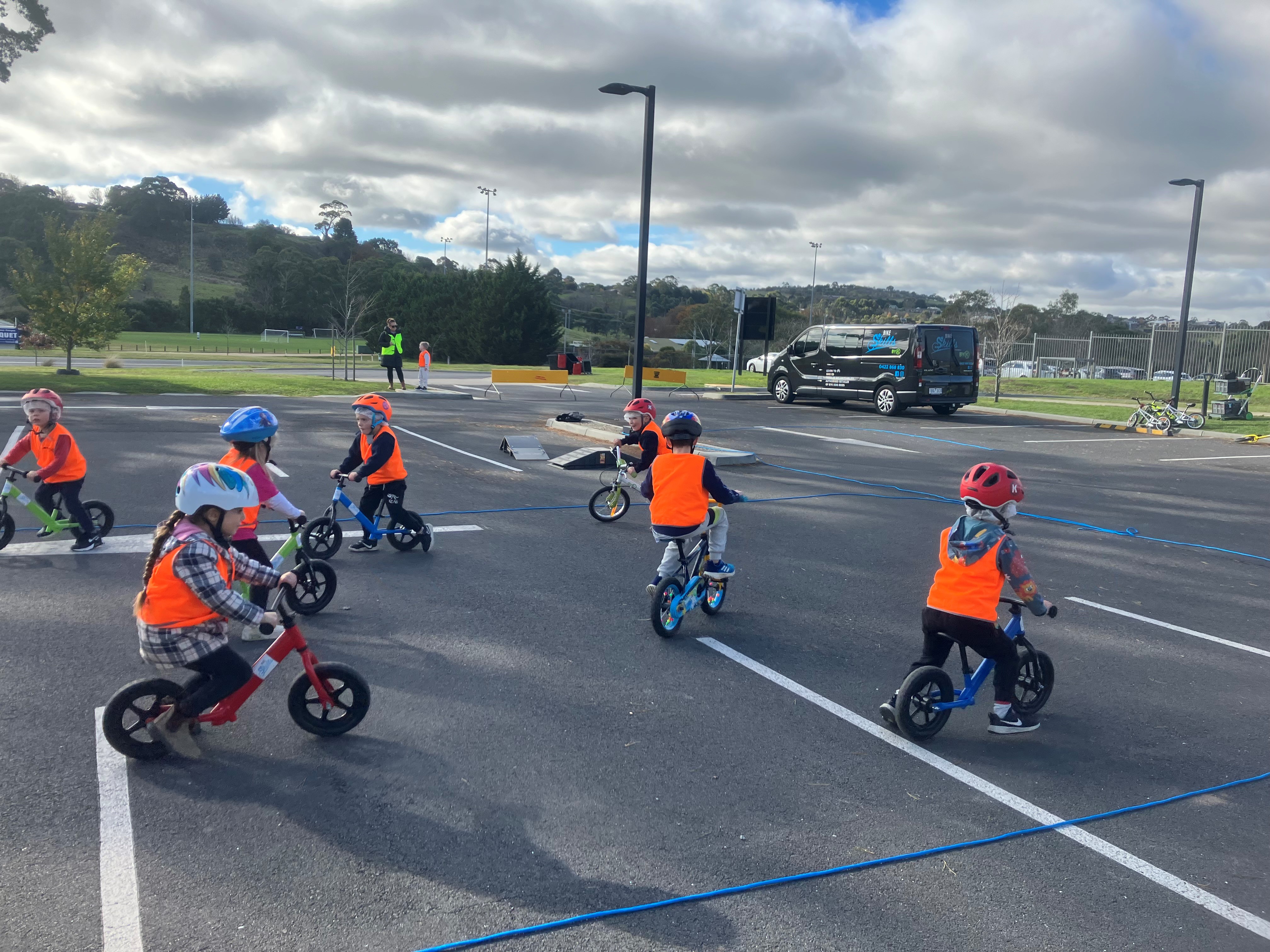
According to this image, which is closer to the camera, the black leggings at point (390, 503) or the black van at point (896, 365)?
the black leggings at point (390, 503)

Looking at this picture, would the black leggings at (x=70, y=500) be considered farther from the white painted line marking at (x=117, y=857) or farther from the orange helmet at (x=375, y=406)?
the white painted line marking at (x=117, y=857)

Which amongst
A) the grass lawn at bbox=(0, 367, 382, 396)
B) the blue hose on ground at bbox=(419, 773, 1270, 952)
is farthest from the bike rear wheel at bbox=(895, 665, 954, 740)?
the grass lawn at bbox=(0, 367, 382, 396)

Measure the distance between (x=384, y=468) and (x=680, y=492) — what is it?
9.31 feet

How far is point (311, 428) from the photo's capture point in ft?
52.7

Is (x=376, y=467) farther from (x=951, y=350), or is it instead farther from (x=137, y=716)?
(x=951, y=350)

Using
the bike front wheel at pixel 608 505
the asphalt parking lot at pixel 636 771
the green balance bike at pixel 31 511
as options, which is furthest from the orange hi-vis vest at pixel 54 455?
the bike front wheel at pixel 608 505

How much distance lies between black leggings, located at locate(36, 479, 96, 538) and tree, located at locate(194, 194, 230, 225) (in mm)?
154558

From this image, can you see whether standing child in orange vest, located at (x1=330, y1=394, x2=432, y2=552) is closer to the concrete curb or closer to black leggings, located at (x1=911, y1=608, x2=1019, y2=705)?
black leggings, located at (x1=911, y1=608, x2=1019, y2=705)

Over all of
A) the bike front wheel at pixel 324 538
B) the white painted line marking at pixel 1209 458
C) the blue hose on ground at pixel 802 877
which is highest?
the white painted line marking at pixel 1209 458

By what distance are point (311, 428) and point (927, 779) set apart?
14.0 metres

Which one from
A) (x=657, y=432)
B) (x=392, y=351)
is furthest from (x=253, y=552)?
(x=392, y=351)

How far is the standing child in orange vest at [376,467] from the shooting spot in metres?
7.49

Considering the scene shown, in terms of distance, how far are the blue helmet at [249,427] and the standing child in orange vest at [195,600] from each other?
56.5 inches

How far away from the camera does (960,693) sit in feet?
15.9
